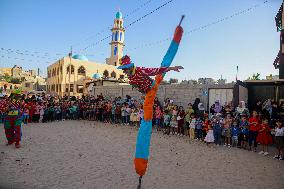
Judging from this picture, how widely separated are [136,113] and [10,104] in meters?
7.94

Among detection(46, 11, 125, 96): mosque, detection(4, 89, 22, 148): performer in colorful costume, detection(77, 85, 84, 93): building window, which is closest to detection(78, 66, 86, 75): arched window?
detection(46, 11, 125, 96): mosque

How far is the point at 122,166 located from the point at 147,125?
2581mm

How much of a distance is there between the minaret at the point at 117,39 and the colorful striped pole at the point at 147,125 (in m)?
43.2

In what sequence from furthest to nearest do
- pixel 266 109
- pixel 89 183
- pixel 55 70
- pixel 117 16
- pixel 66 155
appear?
1. pixel 117 16
2. pixel 55 70
3. pixel 266 109
4. pixel 66 155
5. pixel 89 183

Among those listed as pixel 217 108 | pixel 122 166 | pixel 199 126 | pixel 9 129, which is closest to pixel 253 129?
pixel 199 126

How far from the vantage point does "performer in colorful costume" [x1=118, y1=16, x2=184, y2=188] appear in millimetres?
4574

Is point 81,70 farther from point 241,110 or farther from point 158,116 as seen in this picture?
point 241,110

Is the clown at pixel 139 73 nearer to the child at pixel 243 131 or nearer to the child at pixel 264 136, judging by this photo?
the child at pixel 264 136

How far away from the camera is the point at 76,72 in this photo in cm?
3972

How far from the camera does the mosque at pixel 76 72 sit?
38.6 metres

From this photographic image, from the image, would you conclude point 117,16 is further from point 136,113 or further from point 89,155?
point 89,155

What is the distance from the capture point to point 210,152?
9.06 metres

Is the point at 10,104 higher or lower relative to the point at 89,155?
higher

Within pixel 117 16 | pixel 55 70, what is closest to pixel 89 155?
pixel 55 70
